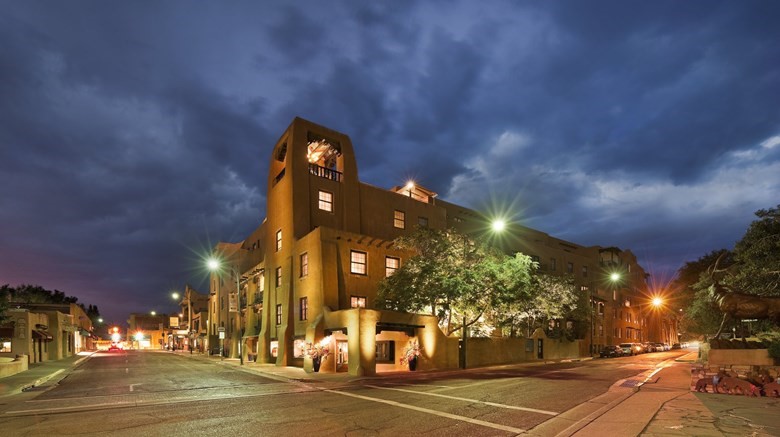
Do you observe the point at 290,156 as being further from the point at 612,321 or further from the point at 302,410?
the point at 612,321

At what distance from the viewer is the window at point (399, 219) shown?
1631 inches

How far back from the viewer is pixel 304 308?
33594 mm

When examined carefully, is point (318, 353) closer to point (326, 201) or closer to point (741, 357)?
point (326, 201)

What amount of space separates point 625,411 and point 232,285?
4943cm

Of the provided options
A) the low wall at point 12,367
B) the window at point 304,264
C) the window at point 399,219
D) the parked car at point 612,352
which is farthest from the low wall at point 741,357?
the parked car at point 612,352

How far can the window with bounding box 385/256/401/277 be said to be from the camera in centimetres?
3509

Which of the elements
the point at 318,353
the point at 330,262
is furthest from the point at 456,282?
the point at 318,353

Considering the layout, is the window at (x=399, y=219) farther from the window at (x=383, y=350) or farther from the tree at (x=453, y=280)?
the window at (x=383, y=350)

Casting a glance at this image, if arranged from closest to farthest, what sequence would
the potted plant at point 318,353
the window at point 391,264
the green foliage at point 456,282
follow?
the potted plant at point 318,353 < the green foliage at point 456,282 < the window at point 391,264

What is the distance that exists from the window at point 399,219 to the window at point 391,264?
5989 mm

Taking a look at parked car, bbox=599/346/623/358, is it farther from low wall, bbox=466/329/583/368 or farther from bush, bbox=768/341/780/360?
bush, bbox=768/341/780/360

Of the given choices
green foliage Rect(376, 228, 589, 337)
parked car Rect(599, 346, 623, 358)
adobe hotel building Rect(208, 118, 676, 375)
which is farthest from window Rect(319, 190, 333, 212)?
parked car Rect(599, 346, 623, 358)

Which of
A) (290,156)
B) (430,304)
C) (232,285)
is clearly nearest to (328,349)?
(430,304)

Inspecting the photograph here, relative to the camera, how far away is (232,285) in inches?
2188
